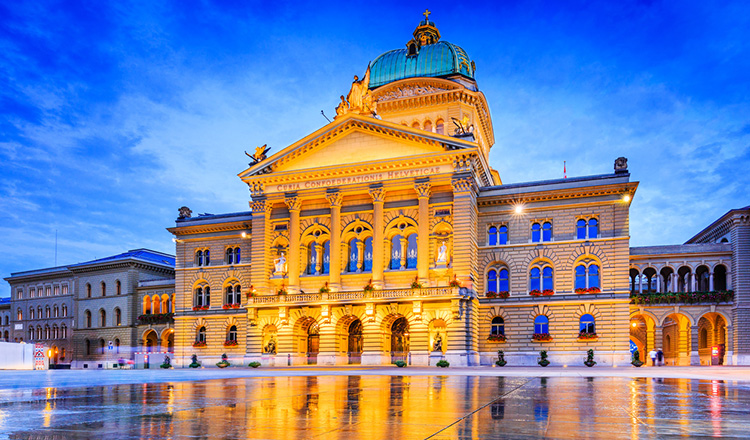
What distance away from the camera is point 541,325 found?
53.4m

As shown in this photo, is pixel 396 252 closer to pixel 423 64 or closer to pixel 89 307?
pixel 423 64

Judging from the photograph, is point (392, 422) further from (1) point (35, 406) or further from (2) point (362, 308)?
(2) point (362, 308)

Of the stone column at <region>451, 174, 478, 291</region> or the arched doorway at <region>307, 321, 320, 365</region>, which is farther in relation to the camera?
the arched doorway at <region>307, 321, 320, 365</region>

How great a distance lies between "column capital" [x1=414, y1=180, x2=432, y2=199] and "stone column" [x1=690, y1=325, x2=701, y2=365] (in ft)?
88.2

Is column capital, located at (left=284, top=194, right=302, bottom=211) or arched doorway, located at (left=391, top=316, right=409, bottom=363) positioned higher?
column capital, located at (left=284, top=194, right=302, bottom=211)

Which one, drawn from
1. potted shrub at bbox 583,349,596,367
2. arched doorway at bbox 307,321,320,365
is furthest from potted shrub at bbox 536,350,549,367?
arched doorway at bbox 307,321,320,365

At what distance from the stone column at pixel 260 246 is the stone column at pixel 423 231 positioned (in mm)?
14985

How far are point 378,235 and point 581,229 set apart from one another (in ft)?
57.9

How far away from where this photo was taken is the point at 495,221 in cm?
5594

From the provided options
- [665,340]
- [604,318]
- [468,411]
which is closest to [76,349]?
[604,318]

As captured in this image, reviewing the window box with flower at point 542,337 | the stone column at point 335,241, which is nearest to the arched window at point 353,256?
the stone column at point 335,241

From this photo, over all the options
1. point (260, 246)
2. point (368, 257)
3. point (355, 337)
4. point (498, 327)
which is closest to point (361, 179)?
point (368, 257)

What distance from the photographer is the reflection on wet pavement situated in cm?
802

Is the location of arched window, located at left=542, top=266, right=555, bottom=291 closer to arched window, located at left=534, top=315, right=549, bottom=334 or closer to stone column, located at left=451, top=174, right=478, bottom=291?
arched window, located at left=534, top=315, right=549, bottom=334
